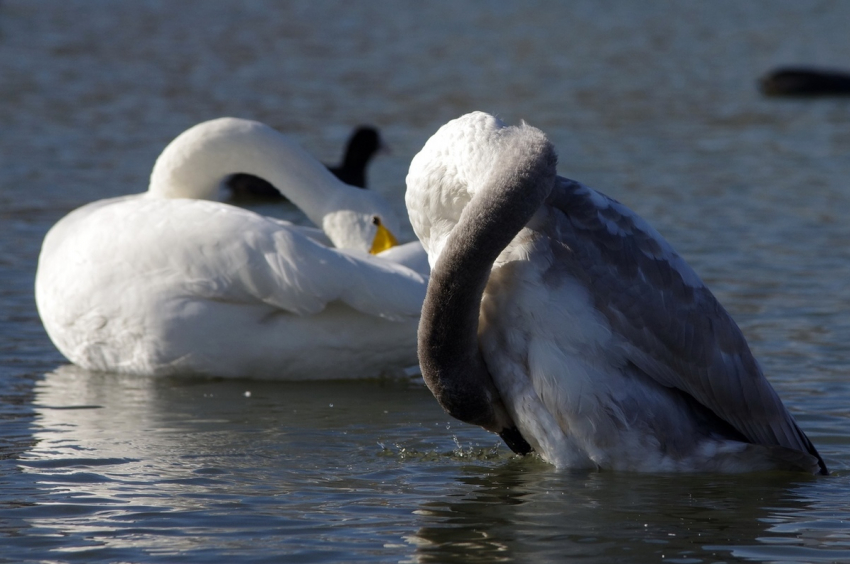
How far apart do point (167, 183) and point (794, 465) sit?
14.1 ft

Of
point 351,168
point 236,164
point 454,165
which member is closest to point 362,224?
point 236,164

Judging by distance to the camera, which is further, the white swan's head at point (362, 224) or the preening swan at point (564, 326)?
the white swan's head at point (362, 224)

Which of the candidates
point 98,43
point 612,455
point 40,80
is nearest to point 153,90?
point 40,80

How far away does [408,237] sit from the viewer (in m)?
11.2

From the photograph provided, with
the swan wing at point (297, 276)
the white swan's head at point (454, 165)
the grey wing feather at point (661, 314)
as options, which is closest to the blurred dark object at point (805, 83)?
the swan wing at point (297, 276)

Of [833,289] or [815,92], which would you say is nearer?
[833,289]

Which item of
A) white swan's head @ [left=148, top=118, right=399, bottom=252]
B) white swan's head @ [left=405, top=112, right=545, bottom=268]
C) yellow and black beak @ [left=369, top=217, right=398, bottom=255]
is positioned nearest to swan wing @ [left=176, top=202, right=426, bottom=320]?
yellow and black beak @ [left=369, top=217, right=398, bottom=255]

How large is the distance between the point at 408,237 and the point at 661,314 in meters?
5.90

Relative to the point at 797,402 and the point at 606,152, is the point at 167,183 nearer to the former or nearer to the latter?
the point at 797,402

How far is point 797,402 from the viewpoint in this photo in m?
6.94

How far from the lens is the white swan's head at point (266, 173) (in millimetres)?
8367

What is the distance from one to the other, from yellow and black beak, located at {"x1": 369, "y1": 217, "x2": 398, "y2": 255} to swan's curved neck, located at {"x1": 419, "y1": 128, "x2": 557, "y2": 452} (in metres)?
2.99

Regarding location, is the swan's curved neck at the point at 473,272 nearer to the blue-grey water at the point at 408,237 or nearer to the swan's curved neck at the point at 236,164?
the blue-grey water at the point at 408,237

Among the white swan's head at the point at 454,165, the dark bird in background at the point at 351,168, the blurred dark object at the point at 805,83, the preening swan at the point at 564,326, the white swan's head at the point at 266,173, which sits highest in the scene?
the blurred dark object at the point at 805,83
